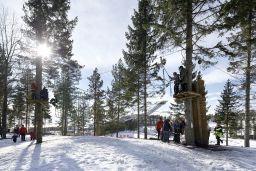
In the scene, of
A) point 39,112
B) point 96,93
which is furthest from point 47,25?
point 96,93

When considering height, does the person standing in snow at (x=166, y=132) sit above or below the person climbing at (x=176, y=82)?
below

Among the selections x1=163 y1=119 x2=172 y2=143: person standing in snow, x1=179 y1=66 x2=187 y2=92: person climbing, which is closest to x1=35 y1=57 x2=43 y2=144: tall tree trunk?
x1=163 y1=119 x2=172 y2=143: person standing in snow

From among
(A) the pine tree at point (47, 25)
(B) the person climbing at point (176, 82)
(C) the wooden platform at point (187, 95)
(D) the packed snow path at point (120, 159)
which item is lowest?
(D) the packed snow path at point (120, 159)

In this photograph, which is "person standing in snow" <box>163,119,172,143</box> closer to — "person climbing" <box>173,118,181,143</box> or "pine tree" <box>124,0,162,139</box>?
"person climbing" <box>173,118,181,143</box>

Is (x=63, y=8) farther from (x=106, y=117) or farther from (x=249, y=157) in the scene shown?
(x=106, y=117)

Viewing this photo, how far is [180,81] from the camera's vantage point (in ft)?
58.4

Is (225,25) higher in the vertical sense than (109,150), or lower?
higher

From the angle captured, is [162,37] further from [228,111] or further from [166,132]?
[228,111]

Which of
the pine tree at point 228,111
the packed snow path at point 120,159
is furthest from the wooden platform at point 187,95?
the pine tree at point 228,111

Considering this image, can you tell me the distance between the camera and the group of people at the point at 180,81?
57.6 ft

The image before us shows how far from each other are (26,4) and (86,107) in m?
45.4

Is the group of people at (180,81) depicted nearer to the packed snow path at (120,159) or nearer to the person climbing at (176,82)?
the person climbing at (176,82)

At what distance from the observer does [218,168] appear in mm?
11711

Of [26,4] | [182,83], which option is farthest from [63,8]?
[182,83]
